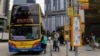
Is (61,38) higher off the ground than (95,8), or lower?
lower

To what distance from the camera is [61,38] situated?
3912 centimetres

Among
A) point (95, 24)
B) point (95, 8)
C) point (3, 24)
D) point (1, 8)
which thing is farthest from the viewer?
point (1, 8)

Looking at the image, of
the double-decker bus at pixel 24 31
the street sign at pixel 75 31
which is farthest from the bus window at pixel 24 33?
the street sign at pixel 75 31

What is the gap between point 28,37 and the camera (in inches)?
880

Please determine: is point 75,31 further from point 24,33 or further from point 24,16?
point 24,16

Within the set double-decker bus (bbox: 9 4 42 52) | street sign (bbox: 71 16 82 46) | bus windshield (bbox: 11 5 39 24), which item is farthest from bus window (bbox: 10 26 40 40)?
street sign (bbox: 71 16 82 46)

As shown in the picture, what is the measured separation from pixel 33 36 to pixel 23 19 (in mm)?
1504

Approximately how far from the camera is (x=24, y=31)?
22422 mm

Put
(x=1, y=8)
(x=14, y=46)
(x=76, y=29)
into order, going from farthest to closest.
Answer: (x=1, y=8) < (x=14, y=46) < (x=76, y=29)

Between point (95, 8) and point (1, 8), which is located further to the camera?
point (1, 8)

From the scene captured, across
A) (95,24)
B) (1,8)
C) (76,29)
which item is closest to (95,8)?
(95,24)

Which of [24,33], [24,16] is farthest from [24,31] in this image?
[24,16]

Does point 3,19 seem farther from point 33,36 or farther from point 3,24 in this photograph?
point 33,36

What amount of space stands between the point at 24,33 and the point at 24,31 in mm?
163
